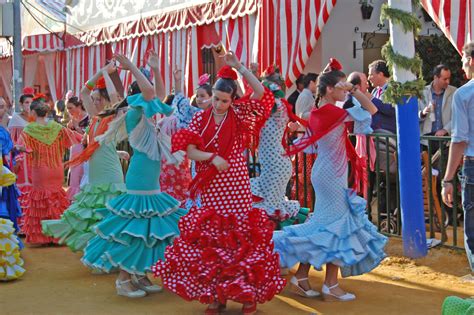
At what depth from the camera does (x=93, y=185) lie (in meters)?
8.05

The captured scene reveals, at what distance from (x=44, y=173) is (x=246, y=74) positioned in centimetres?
440

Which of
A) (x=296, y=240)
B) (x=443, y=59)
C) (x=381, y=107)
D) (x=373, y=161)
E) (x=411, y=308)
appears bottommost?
(x=411, y=308)

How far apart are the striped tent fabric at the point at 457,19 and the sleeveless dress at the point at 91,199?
13.8 ft

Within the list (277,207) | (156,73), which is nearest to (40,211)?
(277,207)

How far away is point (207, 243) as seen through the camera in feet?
18.1

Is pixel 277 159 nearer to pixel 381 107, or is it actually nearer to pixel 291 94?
pixel 381 107

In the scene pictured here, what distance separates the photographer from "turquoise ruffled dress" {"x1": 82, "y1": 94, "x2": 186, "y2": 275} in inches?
249

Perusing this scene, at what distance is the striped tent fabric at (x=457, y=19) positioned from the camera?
8.95 m

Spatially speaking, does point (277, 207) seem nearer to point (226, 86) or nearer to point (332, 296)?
point (332, 296)

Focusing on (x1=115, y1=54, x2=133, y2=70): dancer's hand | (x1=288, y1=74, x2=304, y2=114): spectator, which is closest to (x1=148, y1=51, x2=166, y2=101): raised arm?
(x1=115, y1=54, x2=133, y2=70): dancer's hand

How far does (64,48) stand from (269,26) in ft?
30.5

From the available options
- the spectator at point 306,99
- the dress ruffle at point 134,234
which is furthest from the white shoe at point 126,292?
the spectator at point 306,99

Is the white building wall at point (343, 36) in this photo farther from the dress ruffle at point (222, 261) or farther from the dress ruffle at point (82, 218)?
the dress ruffle at point (222, 261)

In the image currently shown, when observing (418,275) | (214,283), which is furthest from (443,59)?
(214,283)
